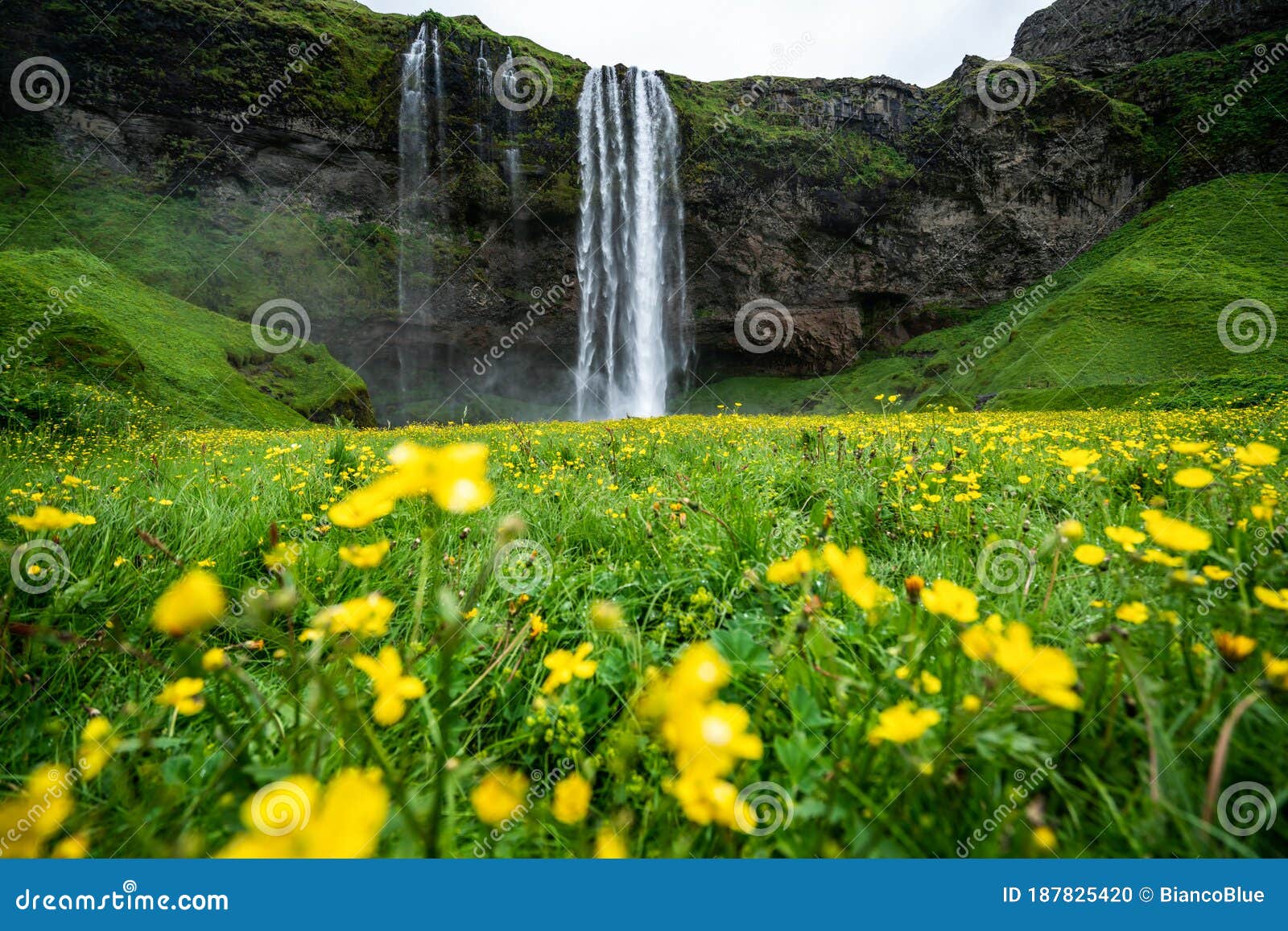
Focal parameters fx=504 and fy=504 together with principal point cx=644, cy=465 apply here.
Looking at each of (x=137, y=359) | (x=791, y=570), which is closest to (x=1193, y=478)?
(x=791, y=570)

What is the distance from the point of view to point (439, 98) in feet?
91.4

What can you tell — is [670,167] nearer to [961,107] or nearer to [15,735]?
[961,107]

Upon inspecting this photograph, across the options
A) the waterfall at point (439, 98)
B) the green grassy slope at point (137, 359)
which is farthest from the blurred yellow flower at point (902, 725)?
the waterfall at point (439, 98)

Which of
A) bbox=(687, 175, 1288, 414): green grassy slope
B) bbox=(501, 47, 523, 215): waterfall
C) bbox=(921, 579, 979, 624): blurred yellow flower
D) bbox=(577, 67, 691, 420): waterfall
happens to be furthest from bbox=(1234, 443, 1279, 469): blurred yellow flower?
bbox=(501, 47, 523, 215): waterfall

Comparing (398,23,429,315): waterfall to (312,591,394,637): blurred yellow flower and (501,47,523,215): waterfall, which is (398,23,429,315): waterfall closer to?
(501,47,523,215): waterfall

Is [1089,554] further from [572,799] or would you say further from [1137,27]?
[1137,27]

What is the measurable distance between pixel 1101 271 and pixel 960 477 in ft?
116

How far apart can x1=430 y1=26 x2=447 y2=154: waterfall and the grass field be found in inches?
1286

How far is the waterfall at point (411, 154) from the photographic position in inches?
1086

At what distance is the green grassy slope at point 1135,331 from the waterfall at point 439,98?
1034 inches

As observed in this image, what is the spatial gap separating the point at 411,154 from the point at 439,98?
137 inches

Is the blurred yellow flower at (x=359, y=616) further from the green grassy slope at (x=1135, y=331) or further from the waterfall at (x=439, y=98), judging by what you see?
the waterfall at (x=439, y=98)

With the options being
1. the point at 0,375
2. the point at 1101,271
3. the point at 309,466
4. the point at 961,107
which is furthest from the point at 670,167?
the point at 309,466

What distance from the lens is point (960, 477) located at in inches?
90.0
